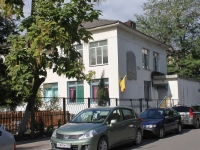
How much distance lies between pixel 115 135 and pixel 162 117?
488 cm

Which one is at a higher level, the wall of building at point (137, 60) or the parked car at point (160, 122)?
the wall of building at point (137, 60)

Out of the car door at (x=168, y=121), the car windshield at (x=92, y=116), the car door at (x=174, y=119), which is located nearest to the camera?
the car windshield at (x=92, y=116)

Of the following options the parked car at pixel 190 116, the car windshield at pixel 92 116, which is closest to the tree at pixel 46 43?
the car windshield at pixel 92 116

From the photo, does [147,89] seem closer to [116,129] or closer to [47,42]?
[47,42]

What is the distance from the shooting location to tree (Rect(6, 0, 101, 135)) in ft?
41.8

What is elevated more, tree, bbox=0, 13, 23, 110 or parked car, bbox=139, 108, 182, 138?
tree, bbox=0, 13, 23, 110

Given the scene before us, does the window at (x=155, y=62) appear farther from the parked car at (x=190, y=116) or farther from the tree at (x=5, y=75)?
the tree at (x=5, y=75)

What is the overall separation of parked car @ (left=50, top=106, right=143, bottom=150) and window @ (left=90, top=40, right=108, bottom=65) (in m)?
13.8

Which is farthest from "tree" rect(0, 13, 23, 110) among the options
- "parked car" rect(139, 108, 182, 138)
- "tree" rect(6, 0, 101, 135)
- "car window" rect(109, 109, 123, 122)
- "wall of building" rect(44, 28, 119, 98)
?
"wall of building" rect(44, 28, 119, 98)

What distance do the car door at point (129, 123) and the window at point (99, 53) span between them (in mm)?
13780

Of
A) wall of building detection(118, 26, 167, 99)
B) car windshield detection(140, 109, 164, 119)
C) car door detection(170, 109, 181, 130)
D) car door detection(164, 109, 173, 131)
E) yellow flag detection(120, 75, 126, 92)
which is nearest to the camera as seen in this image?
car door detection(164, 109, 173, 131)

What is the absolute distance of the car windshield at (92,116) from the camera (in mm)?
10645

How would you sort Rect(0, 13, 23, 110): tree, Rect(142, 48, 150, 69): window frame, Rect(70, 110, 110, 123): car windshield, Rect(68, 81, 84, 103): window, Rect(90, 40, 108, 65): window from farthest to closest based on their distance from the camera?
Rect(142, 48, 150, 69): window frame → Rect(68, 81, 84, 103): window → Rect(90, 40, 108, 65): window → Rect(0, 13, 23, 110): tree → Rect(70, 110, 110, 123): car windshield

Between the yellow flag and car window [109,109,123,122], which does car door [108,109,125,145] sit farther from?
the yellow flag
